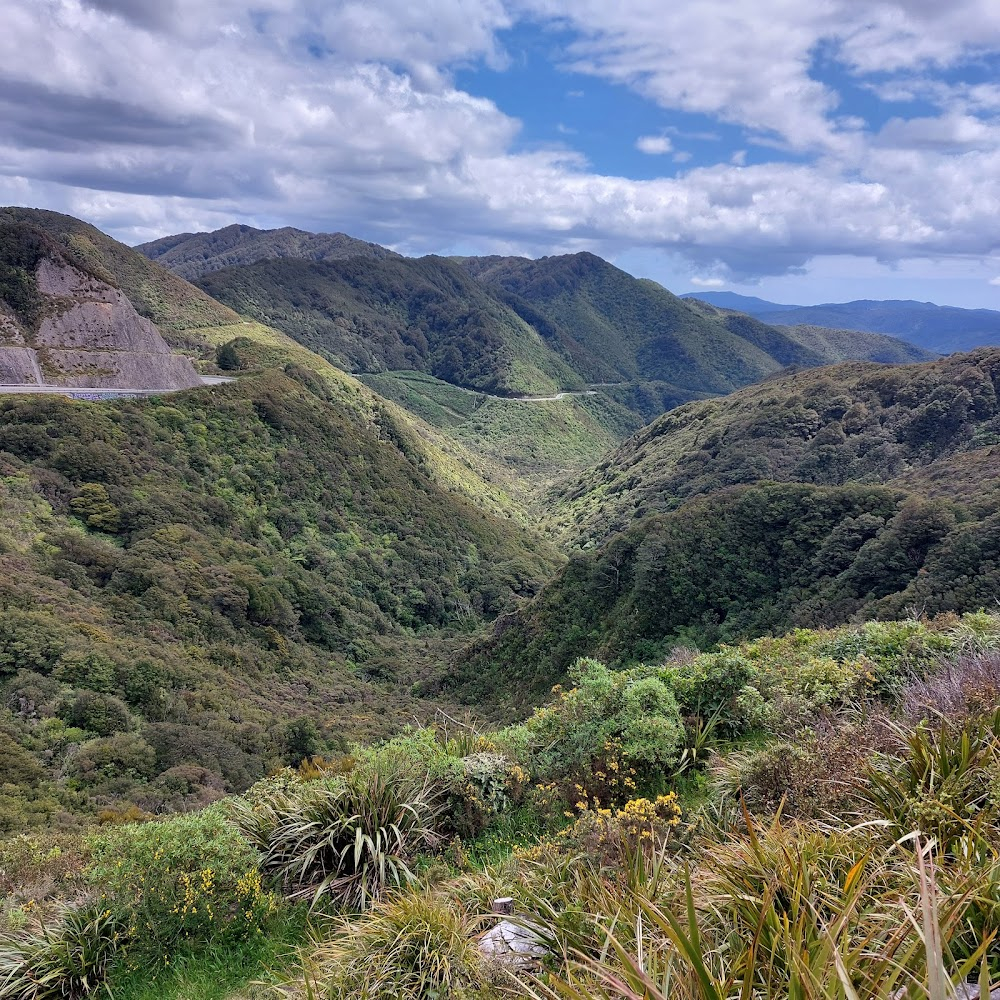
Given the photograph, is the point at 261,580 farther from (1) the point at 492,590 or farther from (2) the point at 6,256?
(2) the point at 6,256

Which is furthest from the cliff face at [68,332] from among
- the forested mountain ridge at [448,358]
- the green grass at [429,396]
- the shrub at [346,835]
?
the green grass at [429,396]

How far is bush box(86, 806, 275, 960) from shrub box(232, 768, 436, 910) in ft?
0.99

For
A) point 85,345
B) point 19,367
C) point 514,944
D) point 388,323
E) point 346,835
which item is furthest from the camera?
point 388,323

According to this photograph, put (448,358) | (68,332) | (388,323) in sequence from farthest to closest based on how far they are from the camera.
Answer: (388,323) → (448,358) → (68,332)

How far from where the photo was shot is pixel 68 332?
4662 cm

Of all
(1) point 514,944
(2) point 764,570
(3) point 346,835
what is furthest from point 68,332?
(1) point 514,944

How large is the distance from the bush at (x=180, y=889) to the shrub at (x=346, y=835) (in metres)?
0.30

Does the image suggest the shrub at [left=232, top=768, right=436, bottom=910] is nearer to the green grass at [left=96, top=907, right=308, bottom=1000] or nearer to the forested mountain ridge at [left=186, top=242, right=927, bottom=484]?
the green grass at [left=96, top=907, right=308, bottom=1000]

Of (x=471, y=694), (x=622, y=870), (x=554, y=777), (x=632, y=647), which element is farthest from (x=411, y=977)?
(x=471, y=694)

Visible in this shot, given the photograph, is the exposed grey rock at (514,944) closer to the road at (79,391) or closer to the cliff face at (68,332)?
the road at (79,391)

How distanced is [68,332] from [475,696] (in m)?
37.6

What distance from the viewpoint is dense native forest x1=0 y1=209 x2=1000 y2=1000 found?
3.85m

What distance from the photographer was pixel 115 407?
4200cm

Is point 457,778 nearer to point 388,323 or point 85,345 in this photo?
point 85,345
